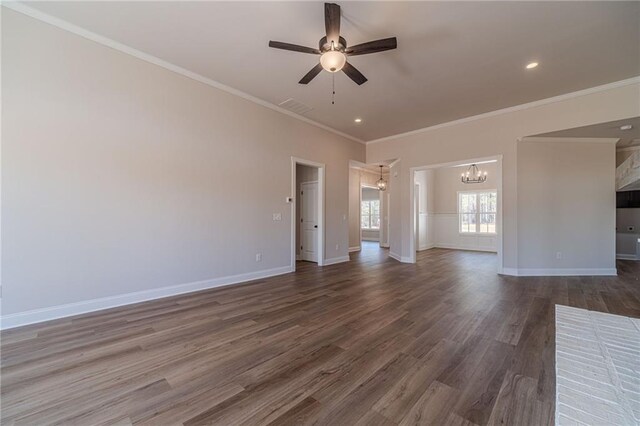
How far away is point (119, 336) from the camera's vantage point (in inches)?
99.6

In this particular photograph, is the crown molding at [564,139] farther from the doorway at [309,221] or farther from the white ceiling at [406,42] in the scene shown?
the doorway at [309,221]

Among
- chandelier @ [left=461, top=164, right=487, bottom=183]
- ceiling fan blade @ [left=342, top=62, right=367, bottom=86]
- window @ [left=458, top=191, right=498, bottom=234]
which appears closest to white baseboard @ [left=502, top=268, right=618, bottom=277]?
window @ [left=458, top=191, right=498, bottom=234]

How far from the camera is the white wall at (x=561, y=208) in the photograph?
16.7ft

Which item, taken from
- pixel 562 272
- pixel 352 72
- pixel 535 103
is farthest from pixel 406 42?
pixel 562 272

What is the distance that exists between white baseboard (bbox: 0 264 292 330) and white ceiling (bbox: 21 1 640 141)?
130 inches

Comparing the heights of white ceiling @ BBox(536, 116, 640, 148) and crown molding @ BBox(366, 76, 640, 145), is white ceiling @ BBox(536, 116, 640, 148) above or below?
below

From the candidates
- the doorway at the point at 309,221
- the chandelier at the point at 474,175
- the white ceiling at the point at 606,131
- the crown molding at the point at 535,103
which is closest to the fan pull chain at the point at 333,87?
the doorway at the point at 309,221

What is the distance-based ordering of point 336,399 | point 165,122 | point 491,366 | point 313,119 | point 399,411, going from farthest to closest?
→ point 313,119 → point 165,122 → point 491,366 → point 336,399 → point 399,411

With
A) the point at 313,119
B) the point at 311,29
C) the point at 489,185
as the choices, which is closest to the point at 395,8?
the point at 311,29

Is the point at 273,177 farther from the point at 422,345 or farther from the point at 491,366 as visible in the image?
the point at 491,366

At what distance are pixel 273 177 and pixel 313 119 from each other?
173 cm

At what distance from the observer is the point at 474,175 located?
841 centimetres

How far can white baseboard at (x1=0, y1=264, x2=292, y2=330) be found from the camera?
271 centimetres

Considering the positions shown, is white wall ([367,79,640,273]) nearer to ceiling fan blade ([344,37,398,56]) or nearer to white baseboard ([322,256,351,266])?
white baseboard ([322,256,351,266])
